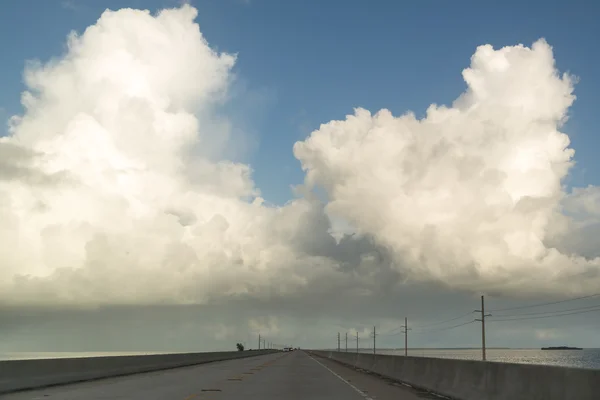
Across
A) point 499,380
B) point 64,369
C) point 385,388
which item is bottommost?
point 385,388

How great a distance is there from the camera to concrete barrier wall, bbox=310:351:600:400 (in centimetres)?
1106

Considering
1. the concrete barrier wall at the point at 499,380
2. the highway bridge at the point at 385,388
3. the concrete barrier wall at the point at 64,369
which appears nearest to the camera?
the concrete barrier wall at the point at 499,380

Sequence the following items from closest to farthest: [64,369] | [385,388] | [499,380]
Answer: [499,380] → [385,388] → [64,369]

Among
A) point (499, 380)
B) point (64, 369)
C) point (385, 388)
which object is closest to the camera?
point (499, 380)

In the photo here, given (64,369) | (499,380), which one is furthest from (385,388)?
(64,369)

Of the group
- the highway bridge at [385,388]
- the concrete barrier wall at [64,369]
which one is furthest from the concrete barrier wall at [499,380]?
the concrete barrier wall at [64,369]

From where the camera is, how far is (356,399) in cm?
1920

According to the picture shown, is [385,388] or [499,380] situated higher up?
[499,380]

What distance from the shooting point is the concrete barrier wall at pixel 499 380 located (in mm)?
11062

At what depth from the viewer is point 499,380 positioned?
15312 mm

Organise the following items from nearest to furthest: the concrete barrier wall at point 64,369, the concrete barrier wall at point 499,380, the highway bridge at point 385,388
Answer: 1. the concrete barrier wall at point 499,380
2. the highway bridge at point 385,388
3. the concrete barrier wall at point 64,369

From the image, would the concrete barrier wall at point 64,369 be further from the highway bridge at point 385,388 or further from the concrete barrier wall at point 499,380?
the concrete barrier wall at point 499,380

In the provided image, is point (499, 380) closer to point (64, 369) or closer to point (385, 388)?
point (385, 388)

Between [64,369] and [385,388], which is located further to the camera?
[64,369]
